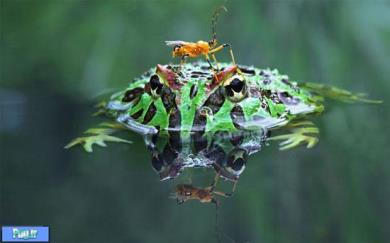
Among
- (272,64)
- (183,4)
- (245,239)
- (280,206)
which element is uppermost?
(183,4)

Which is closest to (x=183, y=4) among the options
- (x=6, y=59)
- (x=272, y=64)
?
(x=272, y=64)

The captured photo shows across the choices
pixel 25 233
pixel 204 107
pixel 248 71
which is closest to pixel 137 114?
pixel 204 107

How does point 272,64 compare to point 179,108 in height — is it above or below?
above

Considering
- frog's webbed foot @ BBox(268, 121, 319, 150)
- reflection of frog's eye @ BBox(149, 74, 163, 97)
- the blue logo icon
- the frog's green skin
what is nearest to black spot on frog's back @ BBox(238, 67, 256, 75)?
the frog's green skin

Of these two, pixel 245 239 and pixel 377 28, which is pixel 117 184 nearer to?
pixel 245 239

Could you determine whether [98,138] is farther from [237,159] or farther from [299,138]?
[299,138]

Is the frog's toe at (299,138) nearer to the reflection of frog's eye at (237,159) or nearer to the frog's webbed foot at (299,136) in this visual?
the frog's webbed foot at (299,136)

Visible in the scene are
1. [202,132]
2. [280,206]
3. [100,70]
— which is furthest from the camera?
[100,70]
